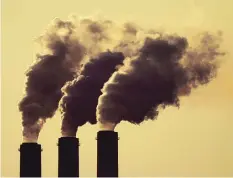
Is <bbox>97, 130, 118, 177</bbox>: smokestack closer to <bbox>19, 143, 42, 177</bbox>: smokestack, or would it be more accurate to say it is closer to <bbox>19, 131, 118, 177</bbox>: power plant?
<bbox>19, 131, 118, 177</bbox>: power plant

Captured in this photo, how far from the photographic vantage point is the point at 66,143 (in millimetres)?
40562

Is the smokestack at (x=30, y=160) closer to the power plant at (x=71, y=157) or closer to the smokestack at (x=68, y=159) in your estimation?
the power plant at (x=71, y=157)

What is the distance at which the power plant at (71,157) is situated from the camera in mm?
38750

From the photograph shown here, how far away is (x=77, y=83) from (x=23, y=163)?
16.8ft

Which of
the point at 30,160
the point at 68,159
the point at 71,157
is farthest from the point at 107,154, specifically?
the point at 30,160

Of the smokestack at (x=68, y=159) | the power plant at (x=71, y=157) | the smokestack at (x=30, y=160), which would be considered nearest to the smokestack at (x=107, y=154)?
the power plant at (x=71, y=157)

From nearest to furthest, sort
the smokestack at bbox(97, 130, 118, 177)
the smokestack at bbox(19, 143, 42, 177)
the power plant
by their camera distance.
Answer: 1. the smokestack at bbox(97, 130, 118, 177)
2. the power plant
3. the smokestack at bbox(19, 143, 42, 177)

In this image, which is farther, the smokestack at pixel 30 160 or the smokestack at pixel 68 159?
the smokestack at pixel 68 159

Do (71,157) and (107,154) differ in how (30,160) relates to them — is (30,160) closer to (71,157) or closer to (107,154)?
(71,157)

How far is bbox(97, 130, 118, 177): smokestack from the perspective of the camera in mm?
38438

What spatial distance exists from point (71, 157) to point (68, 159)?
18 centimetres

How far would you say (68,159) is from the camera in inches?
1571

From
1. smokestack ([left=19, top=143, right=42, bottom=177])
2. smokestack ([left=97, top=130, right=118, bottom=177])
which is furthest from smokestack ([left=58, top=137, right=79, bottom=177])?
smokestack ([left=97, top=130, right=118, bottom=177])

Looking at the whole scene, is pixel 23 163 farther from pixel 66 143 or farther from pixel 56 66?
pixel 56 66
